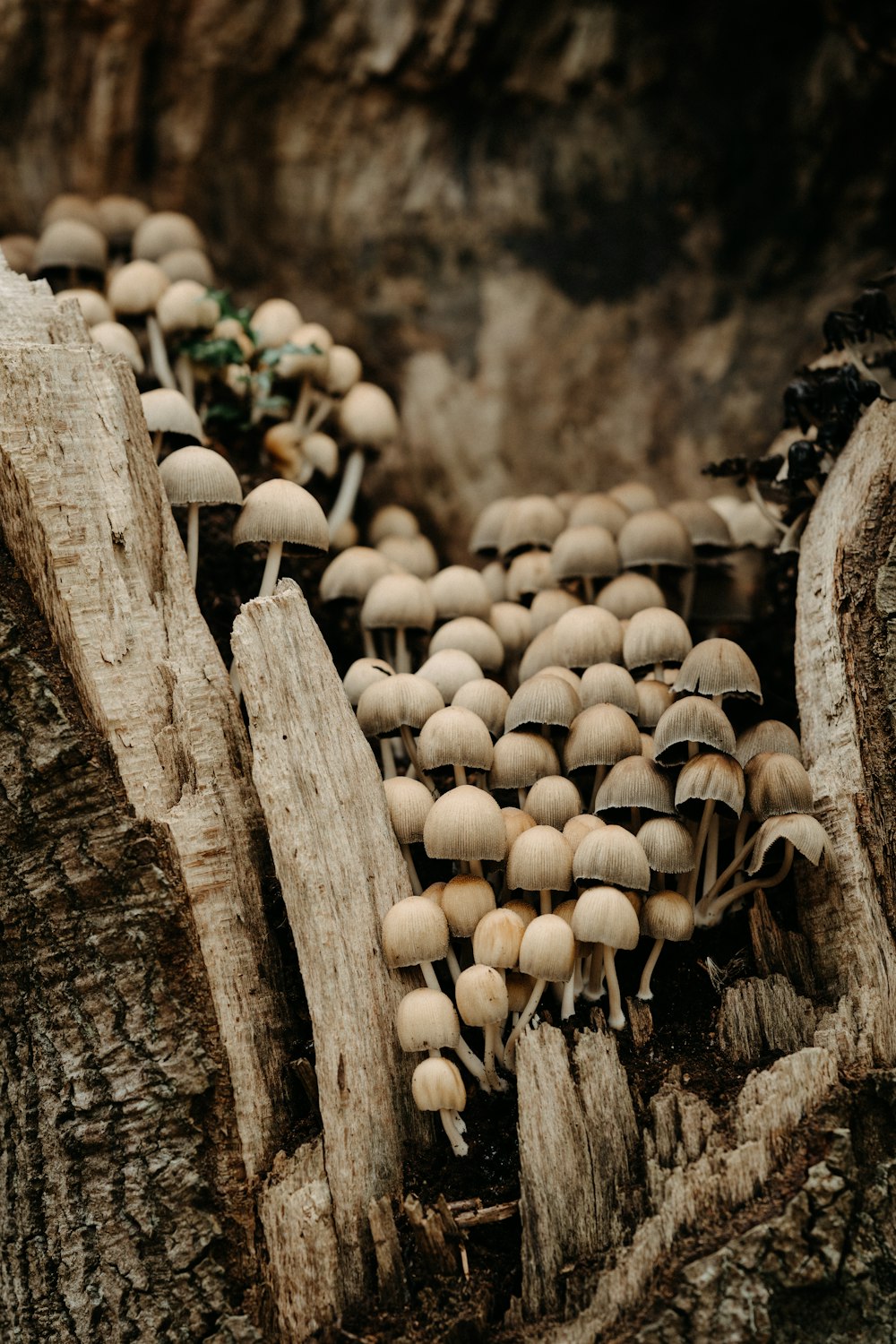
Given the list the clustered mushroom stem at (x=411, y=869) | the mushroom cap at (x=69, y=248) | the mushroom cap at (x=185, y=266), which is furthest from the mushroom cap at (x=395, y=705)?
the mushroom cap at (x=69, y=248)

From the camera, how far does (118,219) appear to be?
438 centimetres

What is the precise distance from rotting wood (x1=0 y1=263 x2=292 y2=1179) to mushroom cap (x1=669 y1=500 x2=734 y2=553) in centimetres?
182

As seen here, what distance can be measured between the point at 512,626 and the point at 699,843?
3.58 ft

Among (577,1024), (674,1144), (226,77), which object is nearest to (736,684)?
(577,1024)

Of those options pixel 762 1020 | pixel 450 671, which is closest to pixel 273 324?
pixel 450 671

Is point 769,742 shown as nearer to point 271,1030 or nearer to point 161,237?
point 271,1030

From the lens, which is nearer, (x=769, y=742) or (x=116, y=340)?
(x=769, y=742)

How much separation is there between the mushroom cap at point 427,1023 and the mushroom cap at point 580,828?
0.52 m

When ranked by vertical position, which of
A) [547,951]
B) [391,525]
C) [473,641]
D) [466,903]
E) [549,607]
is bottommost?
[547,951]

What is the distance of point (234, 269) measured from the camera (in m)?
4.75

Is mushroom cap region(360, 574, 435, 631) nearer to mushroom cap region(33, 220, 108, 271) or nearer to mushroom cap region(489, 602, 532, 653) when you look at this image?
mushroom cap region(489, 602, 532, 653)

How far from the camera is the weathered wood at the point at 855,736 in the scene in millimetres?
2695

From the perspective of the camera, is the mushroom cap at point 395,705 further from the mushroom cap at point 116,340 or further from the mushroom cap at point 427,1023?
the mushroom cap at point 116,340

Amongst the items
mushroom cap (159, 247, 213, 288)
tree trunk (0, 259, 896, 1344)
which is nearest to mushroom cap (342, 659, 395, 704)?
tree trunk (0, 259, 896, 1344)
